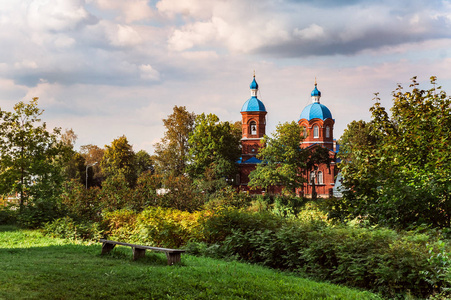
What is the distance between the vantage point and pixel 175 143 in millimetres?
54250

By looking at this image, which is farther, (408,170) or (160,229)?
(160,229)

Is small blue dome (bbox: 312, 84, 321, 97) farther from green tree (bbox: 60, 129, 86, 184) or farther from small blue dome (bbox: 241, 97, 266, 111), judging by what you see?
green tree (bbox: 60, 129, 86, 184)

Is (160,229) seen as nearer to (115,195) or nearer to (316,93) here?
(115,195)

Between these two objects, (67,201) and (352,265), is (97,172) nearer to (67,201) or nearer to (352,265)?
(67,201)

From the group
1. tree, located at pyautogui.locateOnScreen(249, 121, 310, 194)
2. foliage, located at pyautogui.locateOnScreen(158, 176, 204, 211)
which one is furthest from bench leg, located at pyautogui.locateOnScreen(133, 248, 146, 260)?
tree, located at pyautogui.locateOnScreen(249, 121, 310, 194)

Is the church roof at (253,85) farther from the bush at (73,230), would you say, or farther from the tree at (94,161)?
the bush at (73,230)

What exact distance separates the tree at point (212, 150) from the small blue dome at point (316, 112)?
487 inches

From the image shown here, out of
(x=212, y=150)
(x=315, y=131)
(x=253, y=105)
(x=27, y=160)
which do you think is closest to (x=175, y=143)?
(x=212, y=150)

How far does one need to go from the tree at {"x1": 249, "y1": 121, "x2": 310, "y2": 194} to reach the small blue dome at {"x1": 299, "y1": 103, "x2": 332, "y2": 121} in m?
10.7

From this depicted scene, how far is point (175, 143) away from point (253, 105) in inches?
460

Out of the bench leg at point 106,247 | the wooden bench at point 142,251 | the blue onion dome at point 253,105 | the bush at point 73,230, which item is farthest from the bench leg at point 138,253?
the blue onion dome at point 253,105

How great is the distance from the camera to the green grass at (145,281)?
6797 mm

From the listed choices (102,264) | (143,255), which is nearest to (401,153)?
(143,255)

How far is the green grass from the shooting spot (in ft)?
22.3
